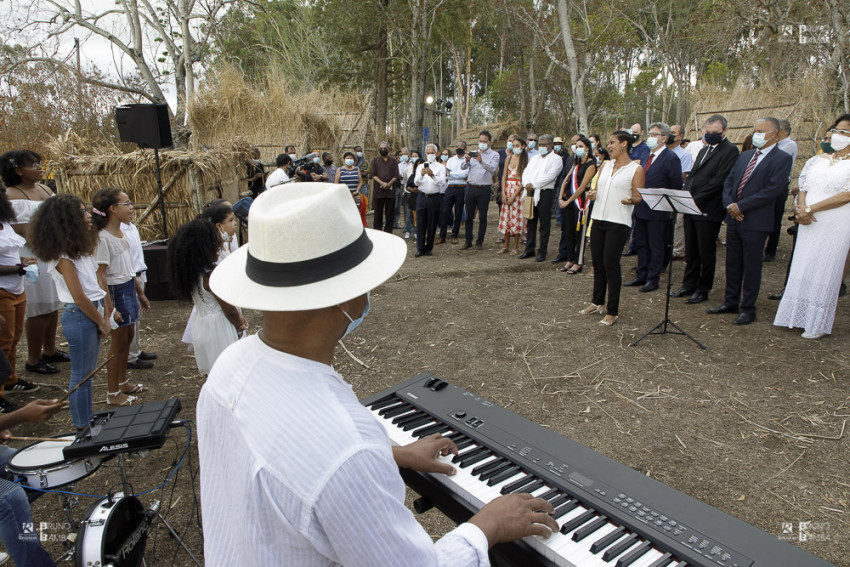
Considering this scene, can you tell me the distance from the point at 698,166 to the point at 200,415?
7.18 m

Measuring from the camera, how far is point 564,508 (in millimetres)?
1580

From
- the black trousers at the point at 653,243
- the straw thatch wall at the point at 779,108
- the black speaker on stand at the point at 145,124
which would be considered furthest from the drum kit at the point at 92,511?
the straw thatch wall at the point at 779,108

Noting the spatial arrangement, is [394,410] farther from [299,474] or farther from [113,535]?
[113,535]

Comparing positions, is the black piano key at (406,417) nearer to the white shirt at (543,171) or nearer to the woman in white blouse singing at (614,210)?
the woman in white blouse singing at (614,210)

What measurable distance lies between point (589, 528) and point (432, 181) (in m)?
8.71

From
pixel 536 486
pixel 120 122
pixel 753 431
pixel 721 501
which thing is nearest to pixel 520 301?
pixel 753 431

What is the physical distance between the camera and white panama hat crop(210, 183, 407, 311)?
3.65ft

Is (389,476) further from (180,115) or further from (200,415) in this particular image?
(180,115)

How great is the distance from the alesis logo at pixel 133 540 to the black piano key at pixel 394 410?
1377 millimetres

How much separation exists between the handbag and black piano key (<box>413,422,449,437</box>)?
7513 mm

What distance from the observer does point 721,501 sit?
120 inches

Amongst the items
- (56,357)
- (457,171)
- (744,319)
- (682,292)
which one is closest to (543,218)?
(457,171)

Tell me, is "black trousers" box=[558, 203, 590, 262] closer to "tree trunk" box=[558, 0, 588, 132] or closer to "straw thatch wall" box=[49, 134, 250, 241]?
"tree trunk" box=[558, 0, 588, 132]

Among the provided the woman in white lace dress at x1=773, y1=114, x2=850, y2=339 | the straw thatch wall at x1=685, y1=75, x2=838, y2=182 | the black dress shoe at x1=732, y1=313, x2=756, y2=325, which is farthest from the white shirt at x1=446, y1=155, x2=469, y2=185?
the straw thatch wall at x1=685, y1=75, x2=838, y2=182
